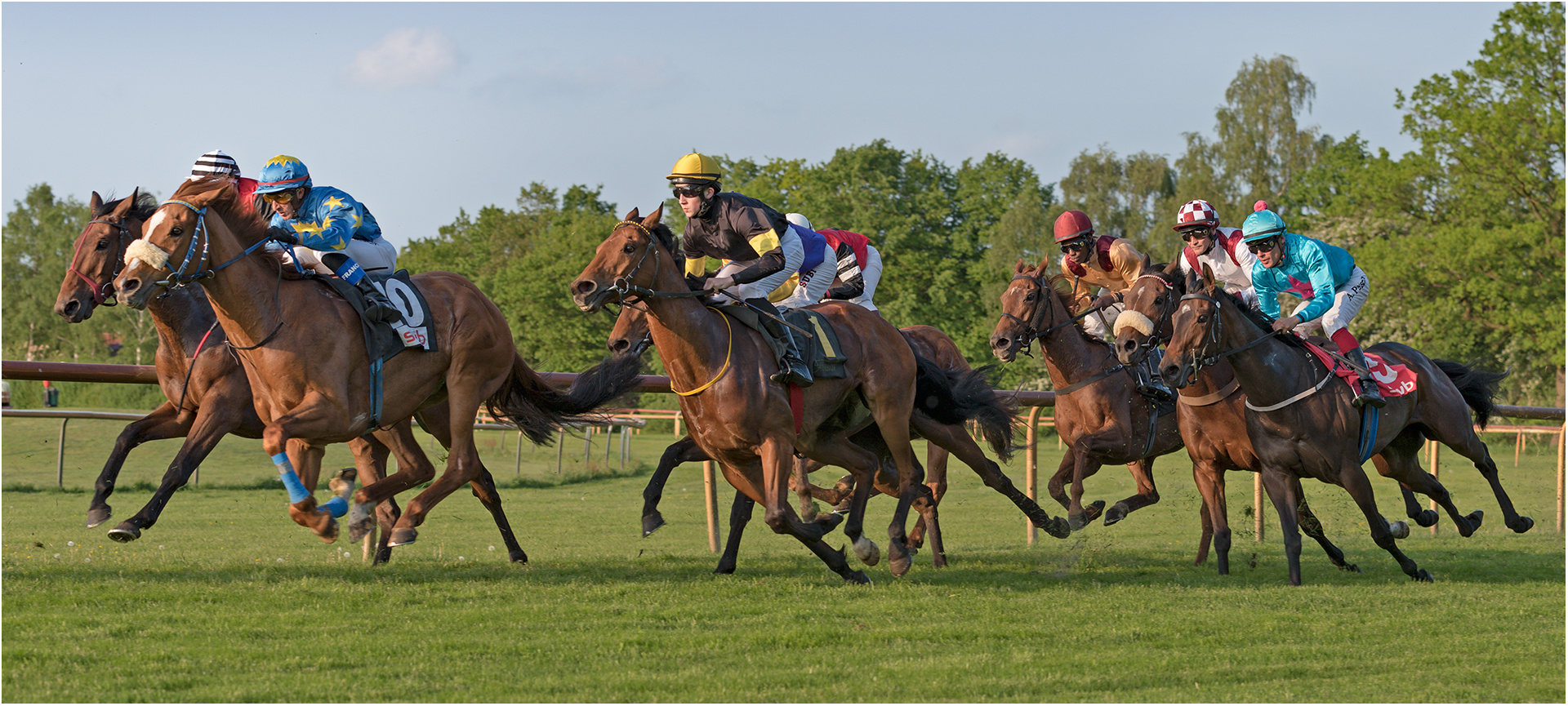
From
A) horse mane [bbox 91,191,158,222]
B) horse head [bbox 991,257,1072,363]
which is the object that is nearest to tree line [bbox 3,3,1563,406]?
horse head [bbox 991,257,1072,363]

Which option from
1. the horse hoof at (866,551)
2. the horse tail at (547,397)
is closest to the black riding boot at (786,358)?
the horse hoof at (866,551)

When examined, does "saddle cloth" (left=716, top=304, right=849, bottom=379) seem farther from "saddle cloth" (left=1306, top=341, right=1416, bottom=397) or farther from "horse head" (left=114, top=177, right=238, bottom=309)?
"saddle cloth" (left=1306, top=341, right=1416, bottom=397)

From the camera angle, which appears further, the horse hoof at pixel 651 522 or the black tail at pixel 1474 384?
the black tail at pixel 1474 384

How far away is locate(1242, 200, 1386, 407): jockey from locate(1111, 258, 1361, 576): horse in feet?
1.89

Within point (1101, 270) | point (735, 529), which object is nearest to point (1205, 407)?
point (1101, 270)

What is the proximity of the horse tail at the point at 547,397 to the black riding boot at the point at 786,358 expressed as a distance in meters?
1.37

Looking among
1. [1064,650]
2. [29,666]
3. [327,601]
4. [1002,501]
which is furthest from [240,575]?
[1002,501]

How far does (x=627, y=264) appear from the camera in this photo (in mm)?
6828

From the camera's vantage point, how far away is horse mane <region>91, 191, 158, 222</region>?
6.80 m

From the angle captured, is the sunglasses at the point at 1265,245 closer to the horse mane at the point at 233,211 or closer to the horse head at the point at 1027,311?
the horse head at the point at 1027,311

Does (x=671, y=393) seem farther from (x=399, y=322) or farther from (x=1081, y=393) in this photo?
(x=1081, y=393)

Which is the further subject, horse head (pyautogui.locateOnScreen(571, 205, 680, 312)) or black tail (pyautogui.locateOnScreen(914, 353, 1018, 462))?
black tail (pyautogui.locateOnScreen(914, 353, 1018, 462))

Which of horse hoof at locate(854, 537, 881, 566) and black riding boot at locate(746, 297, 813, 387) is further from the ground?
black riding boot at locate(746, 297, 813, 387)

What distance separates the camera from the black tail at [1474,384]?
9750 millimetres
